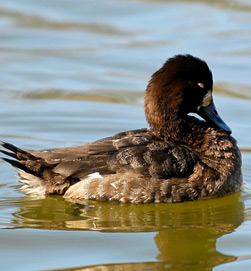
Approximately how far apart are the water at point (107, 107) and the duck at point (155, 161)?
142 millimetres

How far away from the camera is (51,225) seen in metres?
7.64

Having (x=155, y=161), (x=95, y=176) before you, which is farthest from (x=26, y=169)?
(x=155, y=161)

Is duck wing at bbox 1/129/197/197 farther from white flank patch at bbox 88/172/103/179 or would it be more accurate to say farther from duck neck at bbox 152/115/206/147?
duck neck at bbox 152/115/206/147

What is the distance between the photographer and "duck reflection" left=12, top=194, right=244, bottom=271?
703 centimetres

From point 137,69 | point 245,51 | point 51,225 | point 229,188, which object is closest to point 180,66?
point 229,188

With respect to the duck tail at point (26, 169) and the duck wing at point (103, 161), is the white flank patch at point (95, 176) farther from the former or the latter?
the duck tail at point (26, 169)

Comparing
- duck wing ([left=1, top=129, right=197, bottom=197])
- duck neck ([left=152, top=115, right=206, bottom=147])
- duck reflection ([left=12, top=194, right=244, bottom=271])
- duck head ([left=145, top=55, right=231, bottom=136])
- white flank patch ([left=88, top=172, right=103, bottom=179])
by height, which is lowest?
duck reflection ([left=12, top=194, right=244, bottom=271])

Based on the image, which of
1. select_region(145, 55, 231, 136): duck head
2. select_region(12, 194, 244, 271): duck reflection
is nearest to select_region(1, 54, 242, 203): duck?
select_region(145, 55, 231, 136): duck head

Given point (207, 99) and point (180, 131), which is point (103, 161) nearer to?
point (180, 131)

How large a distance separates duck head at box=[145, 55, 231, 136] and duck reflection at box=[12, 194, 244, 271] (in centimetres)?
89

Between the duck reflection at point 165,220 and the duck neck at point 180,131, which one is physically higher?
the duck neck at point 180,131

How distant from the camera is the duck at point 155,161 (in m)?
8.16

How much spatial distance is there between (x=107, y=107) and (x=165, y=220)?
149 inches

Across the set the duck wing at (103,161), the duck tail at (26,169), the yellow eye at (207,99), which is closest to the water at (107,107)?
the duck tail at (26,169)
